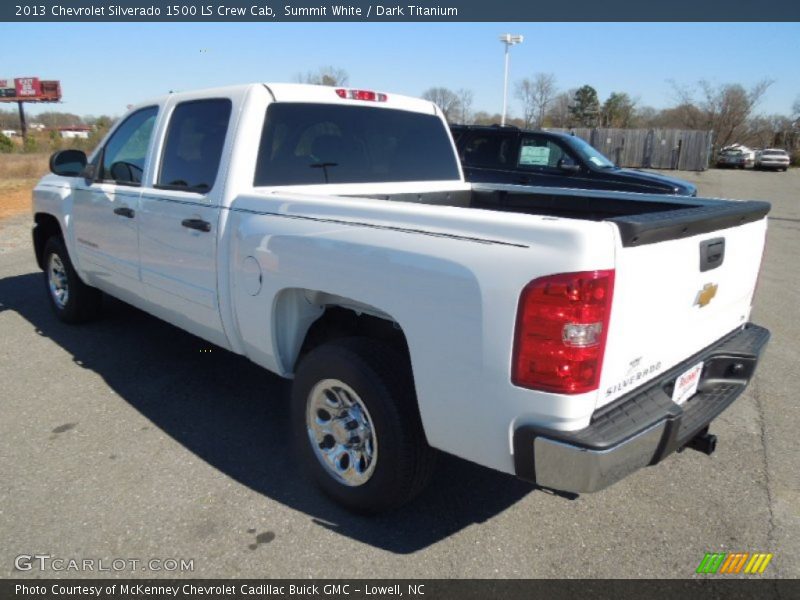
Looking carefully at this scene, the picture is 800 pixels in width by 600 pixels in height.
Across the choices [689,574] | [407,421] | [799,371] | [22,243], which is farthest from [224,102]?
[22,243]

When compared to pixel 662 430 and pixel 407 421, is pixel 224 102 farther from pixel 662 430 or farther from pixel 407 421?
pixel 662 430

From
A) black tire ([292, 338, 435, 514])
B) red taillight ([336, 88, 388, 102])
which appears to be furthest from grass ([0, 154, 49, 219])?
black tire ([292, 338, 435, 514])

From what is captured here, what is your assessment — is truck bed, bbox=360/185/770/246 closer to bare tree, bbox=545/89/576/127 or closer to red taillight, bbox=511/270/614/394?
red taillight, bbox=511/270/614/394

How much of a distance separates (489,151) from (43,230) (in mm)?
6329

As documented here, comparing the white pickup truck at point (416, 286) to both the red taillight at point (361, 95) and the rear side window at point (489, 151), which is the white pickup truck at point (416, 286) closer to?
the red taillight at point (361, 95)

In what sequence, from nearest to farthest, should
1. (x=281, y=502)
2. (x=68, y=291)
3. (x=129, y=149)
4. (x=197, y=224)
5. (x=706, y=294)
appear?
(x=706, y=294) < (x=281, y=502) < (x=197, y=224) < (x=129, y=149) < (x=68, y=291)

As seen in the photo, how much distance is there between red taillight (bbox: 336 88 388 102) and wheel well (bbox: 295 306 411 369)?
4.83 ft

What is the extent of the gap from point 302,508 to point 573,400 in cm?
155

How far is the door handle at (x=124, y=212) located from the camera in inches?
156

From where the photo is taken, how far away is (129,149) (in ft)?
14.2

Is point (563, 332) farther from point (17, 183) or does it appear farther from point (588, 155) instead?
point (17, 183)

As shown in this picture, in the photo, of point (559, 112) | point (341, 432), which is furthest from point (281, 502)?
point (559, 112)

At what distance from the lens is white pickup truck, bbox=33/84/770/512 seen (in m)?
2.00

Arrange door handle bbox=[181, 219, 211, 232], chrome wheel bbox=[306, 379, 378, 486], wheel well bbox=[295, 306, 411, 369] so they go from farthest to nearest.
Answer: door handle bbox=[181, 219, 211, 232], wheel well bbox=[295, 306, 411, 369], chrome wheel bbox=[306, 379, 378, 486]
